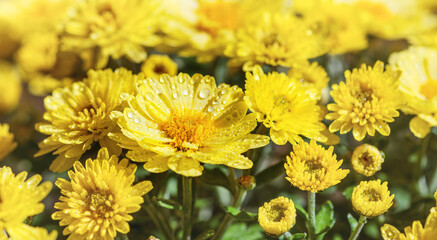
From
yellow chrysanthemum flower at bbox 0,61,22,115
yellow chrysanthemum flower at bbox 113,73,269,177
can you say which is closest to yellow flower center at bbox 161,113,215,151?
yellow chrysanthemum flower at bbox 113,73,269,177

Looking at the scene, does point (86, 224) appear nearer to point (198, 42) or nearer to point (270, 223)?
point (270, 223)

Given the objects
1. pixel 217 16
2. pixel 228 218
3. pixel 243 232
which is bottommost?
pixel 243 232

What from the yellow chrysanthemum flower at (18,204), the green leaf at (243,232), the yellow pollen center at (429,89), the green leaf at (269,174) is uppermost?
the yellow chrysanthemum flower at (18,204)

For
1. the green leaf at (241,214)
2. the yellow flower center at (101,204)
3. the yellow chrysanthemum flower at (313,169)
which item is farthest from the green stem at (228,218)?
the yellow flower center at (101,204)

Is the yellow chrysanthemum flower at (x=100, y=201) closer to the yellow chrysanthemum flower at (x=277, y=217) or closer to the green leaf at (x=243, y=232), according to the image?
the yellow chrysanthemum flower at (x=277, y=217)

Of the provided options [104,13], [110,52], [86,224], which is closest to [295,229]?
[86,224]

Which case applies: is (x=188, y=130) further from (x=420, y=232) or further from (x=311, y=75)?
(x=420, y=232)

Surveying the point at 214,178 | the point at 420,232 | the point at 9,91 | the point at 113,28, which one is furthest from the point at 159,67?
the point at 9,91
